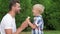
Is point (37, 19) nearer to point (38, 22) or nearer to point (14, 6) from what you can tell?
point (38, 22)

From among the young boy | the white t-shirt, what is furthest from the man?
the young boy

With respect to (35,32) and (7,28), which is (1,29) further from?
(35,32)

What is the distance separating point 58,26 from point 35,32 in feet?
46.6

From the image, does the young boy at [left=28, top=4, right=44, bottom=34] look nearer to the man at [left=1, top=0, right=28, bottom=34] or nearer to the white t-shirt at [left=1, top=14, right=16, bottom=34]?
the man at [left=1, top=0, right=28, bottom=34]

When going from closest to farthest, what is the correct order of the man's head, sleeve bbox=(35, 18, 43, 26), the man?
1. the man
2. the man's head
3. sleeve bbox=(35, 18, 43, 26)

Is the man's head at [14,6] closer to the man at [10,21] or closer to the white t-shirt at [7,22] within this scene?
the man at [10,21]

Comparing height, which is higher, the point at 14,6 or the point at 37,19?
the point at 14,6

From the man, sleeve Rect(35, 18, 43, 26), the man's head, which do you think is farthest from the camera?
sleeve Rect(35, 18, 43, 26)

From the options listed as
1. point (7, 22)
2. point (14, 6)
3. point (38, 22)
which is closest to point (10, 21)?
point (7, 22)

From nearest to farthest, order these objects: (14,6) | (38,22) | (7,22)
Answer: (7,22) < (14,6) < (38,22)

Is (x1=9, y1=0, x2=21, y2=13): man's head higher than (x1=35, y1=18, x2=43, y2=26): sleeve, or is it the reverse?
(x1=9, y1=0, x2=21, y2=13): man's head

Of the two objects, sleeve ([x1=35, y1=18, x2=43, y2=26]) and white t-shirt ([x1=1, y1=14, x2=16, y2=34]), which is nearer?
white t-shirt ([x1=1, y1=14, x2=16, y2=34])

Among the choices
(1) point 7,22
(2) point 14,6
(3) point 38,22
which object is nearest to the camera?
→ (1) point 7,22

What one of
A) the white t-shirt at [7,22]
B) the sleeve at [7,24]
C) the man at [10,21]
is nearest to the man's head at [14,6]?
the man at [10,21]
